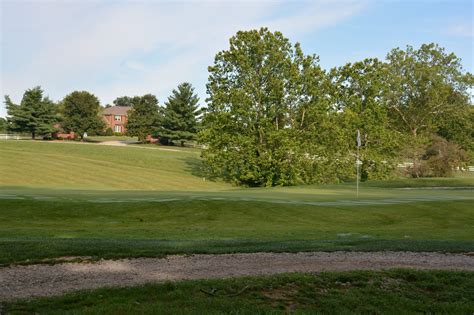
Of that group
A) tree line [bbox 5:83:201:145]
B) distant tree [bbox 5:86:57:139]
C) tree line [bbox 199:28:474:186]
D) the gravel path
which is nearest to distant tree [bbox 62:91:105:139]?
Result: tree line [bbox 5:83:201:145]

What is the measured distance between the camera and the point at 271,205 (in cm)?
2395

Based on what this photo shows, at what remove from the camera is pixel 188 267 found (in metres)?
9.98

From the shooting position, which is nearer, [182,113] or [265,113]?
[265,113]

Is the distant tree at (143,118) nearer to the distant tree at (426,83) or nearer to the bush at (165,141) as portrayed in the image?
the bush at (165,141)

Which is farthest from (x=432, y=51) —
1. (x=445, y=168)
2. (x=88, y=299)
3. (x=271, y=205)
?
(x=88, y=299)

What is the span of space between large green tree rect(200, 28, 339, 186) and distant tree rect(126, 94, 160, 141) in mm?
50966

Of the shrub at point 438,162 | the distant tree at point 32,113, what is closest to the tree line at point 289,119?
the shrub at point 438,162

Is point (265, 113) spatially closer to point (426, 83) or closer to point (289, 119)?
point (289, 119)

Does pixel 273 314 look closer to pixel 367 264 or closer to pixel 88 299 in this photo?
pixel 88 299

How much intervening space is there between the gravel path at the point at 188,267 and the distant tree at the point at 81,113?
86293mm

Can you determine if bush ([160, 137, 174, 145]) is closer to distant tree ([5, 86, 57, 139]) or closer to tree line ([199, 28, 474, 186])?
distant tree ([5, 86, 57, 139])

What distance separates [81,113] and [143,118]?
45.3 feet

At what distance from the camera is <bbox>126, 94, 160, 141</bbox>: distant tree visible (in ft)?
332

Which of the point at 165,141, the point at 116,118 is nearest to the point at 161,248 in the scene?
the point at 165,141
